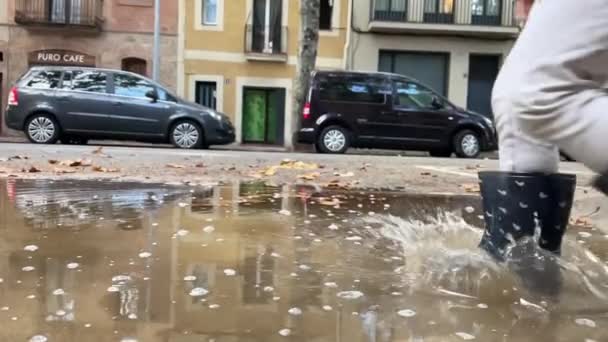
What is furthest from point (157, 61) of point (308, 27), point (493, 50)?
point (493, 50)

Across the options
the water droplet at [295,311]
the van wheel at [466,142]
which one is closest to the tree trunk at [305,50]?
the van wheel at [466,142]

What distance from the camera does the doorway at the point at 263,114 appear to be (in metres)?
24.5

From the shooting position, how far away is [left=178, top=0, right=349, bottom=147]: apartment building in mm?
23953

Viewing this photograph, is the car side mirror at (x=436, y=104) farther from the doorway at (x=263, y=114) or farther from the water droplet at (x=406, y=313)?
the water droplet at (x=406, y=313)

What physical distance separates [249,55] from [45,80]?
29.2 ft

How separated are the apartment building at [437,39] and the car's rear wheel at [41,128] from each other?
11.1 metres

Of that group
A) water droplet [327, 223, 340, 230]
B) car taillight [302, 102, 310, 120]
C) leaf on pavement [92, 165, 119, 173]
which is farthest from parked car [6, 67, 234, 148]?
water droplet [327, 223, 340, 230]

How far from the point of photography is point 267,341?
6.91 feet

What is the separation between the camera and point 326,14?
24.5 m

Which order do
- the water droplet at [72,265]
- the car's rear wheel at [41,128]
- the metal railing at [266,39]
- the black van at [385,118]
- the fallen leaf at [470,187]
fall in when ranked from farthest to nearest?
1. the metal railing at [266,39]
2. the black van at [385,118]
3. the car's rear wheel at [41,128]
4. the fallen leaf at [470,187]
5. the water droplet at [72,265]

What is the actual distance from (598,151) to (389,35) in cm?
2290

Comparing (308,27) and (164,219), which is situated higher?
(308,27)

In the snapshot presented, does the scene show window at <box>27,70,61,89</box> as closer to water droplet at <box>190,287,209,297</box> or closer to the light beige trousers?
water droplet at <box>190,287,209,297</box>

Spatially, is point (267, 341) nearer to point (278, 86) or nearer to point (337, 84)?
point (337, 84)
